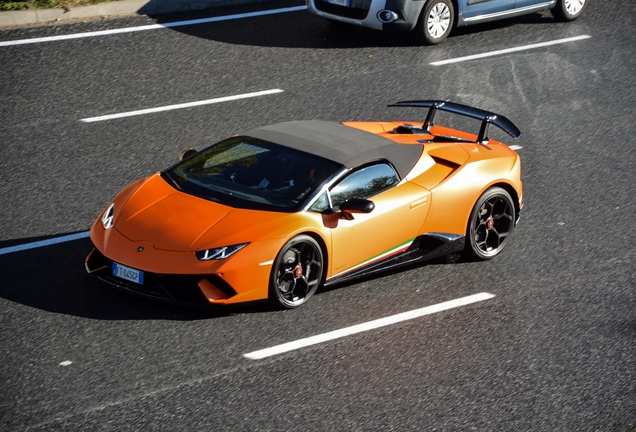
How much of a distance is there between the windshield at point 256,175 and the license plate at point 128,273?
929 millimetres

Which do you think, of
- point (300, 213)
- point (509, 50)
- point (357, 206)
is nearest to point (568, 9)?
point (509, 50)

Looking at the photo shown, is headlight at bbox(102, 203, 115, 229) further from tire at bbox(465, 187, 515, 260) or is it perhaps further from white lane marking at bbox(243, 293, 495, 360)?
tire at bbox(465, 187, 515, 260)

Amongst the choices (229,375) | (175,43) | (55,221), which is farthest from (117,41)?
(229,375)

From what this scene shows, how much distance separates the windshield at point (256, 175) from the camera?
7.66 meters

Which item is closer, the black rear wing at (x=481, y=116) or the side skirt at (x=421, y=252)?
the side skirt at (x=421, y=252)

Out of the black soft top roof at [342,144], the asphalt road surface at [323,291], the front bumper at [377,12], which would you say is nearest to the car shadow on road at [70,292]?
the asphalt road surface at [323,291]

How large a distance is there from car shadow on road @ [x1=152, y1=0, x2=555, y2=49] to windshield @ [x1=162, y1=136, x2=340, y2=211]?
5751 millimetres

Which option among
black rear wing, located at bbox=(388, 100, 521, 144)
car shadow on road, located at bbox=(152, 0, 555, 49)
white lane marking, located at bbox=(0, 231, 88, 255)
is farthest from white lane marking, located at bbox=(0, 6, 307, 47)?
black rear wing, located at bbox=(388, 100, 521, 144)

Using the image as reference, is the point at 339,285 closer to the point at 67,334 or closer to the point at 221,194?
the point at 221,194

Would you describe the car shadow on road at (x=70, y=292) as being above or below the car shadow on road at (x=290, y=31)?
below

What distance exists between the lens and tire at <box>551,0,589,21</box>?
15.2 meters

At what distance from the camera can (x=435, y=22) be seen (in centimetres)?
1398

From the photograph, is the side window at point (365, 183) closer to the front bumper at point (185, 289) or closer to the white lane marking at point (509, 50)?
the front bumper at point (185, 289)

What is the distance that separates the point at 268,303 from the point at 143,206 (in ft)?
4.37
